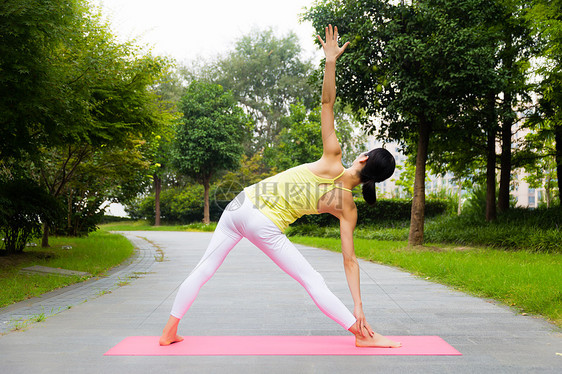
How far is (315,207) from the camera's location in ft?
11.9

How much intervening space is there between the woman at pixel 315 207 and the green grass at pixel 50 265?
370cm

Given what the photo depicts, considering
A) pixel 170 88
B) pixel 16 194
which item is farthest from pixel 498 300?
pixel 170 88

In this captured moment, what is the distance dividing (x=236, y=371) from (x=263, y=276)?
5.37 m

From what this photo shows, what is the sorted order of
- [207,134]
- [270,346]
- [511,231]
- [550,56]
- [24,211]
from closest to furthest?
1. [270,346]
2. [24,211]
3. [550,56]
4. [511,231]
5. [207,134]

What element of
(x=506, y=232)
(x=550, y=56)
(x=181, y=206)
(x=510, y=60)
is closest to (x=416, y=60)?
(x=550, y=56)

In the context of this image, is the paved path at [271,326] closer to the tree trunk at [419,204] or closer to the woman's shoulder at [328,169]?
the woman's shoulder at [328,169]

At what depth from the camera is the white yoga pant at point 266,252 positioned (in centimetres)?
350

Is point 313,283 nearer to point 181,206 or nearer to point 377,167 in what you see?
point 377,167

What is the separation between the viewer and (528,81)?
47.8ft

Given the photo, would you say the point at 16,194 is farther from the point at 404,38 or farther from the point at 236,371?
the point at 404,38

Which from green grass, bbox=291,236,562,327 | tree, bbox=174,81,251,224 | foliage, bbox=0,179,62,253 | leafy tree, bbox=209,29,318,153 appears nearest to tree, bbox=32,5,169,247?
foliage, bbox=0,179,62,253

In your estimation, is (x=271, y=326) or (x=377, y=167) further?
(x=271, y=326)

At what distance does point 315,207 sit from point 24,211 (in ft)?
28.3

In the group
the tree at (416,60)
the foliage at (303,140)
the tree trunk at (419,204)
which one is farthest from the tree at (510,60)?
the foliage at (303,140)
